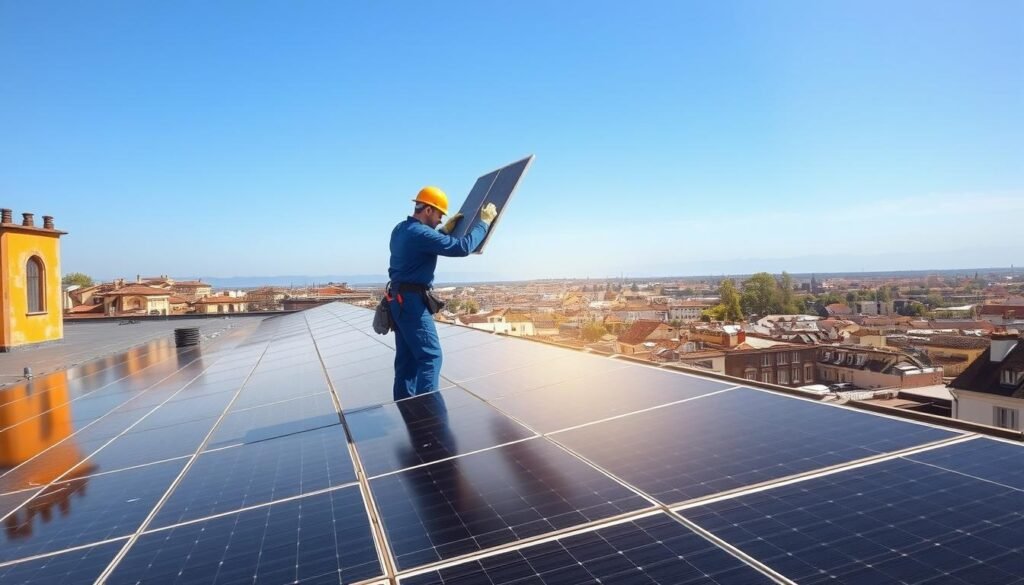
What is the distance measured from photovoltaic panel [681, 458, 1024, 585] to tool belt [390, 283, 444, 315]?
3.84 metres

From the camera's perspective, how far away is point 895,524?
201cm

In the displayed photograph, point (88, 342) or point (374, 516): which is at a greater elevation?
point (374, 516)

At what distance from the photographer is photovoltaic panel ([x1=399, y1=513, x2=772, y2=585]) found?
1.84 m

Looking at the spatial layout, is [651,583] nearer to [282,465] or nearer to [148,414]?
[282,465]

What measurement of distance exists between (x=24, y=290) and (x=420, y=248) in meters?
20.5

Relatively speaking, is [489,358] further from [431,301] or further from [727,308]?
[727,308]

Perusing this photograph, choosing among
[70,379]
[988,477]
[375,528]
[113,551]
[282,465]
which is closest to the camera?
[988,477]

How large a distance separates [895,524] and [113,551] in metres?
3.47

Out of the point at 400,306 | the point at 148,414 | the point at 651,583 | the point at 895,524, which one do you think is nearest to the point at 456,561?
the point at 651,583

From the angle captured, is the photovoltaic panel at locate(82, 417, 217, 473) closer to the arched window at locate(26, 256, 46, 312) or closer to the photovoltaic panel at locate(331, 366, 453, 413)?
the photovoltaic panel at locate(331, 366, 453, 413)

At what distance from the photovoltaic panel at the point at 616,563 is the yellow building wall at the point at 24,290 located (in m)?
22.4

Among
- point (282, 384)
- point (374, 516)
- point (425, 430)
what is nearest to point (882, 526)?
point (374, 516)

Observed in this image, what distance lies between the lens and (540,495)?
2645mm

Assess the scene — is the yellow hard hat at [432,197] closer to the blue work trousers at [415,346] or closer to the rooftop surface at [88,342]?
the blue work trousers at [415,346]
